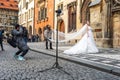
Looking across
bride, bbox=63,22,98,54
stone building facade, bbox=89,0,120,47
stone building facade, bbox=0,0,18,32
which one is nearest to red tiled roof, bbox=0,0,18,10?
stone building facade, bbox=0,0,18,32

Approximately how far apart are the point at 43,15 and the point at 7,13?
44583 mm

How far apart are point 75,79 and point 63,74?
90cm

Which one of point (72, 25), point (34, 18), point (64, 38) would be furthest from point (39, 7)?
point (64, 38)

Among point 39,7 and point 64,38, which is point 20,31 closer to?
point 64,38

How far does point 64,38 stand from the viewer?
17.2m

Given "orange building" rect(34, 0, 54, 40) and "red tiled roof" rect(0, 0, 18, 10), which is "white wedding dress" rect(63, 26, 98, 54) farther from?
"red tiled roof" rect(0, 0, 18, 10)

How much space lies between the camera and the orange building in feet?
136

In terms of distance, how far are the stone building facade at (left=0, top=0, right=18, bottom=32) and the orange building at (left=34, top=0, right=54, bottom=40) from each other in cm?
3574

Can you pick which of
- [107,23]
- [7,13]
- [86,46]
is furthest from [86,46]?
A: [7,13]

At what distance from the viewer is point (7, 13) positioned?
8875 cm

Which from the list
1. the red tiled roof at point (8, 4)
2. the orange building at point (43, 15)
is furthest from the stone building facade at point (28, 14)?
the red tiled roof at point (8, 4)

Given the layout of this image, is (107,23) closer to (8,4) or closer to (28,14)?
(28,14)

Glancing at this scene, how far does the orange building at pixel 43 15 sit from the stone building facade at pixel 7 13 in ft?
117

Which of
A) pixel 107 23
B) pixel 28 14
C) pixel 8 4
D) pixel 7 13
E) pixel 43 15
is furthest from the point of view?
pixel 8 4
